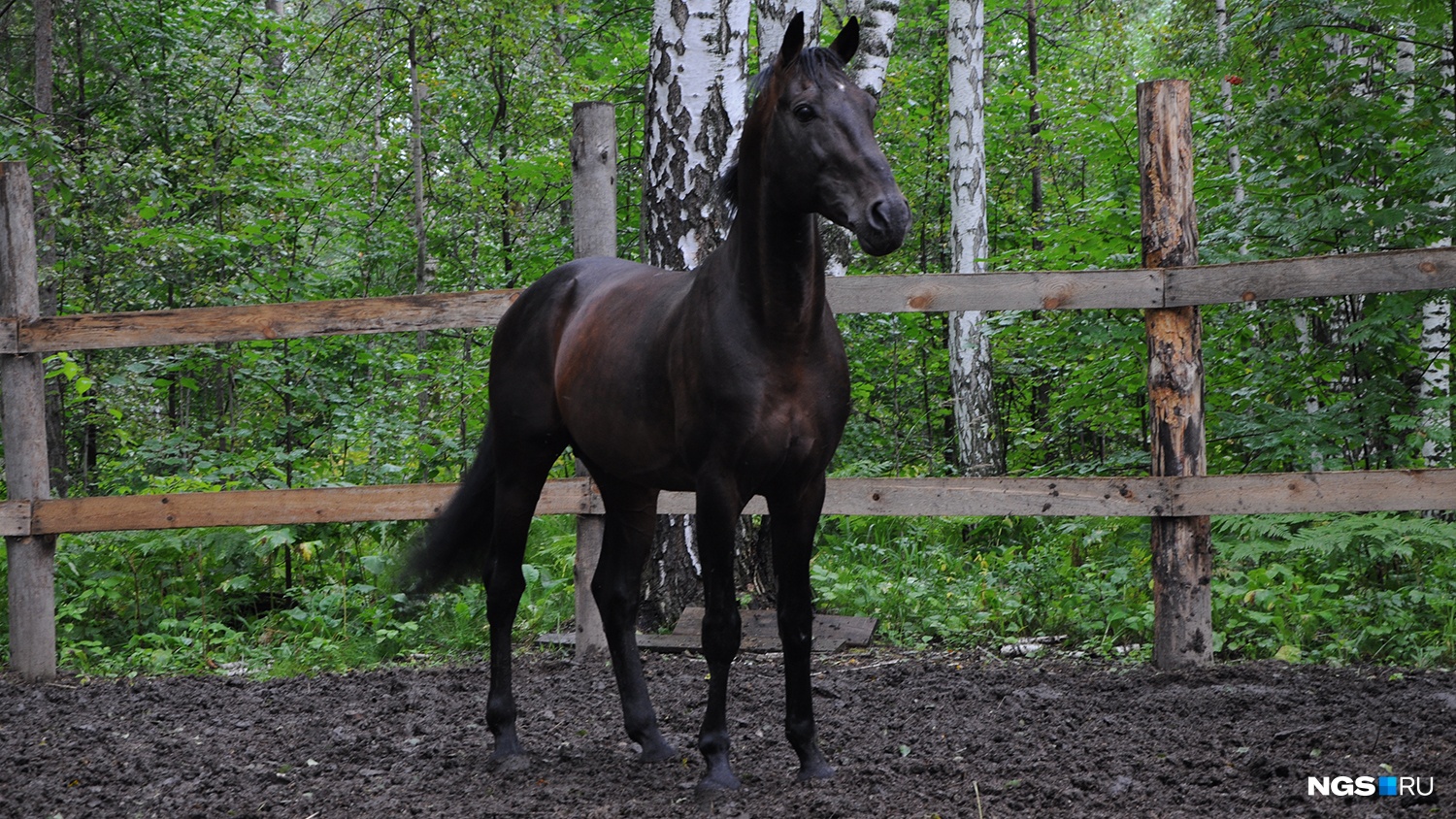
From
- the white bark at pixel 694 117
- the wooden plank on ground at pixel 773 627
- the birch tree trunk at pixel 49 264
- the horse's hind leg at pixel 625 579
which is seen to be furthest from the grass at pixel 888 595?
the birch tree trunk at pixel 49 264

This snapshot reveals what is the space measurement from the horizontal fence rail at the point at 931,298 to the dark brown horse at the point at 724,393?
1127 mm

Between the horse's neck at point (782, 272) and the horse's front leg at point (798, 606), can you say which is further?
the horse's front leg at point (798, 606)

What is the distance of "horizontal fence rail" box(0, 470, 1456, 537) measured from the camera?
12.8 ft

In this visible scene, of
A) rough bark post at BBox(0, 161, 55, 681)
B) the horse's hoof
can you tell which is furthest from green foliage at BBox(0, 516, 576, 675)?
the horse's hoof

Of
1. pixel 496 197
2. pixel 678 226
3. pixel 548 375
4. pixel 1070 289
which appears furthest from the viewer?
pixel 496 197

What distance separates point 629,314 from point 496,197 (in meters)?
7.16

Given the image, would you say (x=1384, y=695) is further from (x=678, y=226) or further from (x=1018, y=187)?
(x=1018, y=187)

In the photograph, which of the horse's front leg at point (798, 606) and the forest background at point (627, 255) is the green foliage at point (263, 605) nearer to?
the forest background at point (627, 255)

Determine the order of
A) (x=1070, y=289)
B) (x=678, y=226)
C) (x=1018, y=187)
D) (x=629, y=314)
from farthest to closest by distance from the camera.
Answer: (x=1018, y=187) → (x=678, y=226) → (x=1070, y=289) → (x=629, y=314)

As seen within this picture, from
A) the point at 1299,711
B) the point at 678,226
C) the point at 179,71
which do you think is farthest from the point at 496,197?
the point at 1299,711

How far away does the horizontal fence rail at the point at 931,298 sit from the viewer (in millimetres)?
3912

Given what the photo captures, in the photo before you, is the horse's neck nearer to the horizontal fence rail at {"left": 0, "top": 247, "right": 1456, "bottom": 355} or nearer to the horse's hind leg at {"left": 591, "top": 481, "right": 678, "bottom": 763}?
the horse's hind leg at {"left": 591, "top": 481, "right": 678, "bottom": 763}

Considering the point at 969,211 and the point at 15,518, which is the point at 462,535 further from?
the point at 969,211

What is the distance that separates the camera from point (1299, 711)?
3.49m
